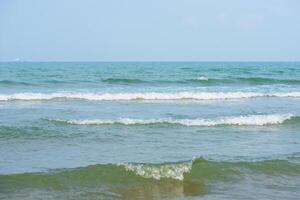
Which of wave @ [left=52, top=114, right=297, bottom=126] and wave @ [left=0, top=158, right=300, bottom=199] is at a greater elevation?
wave @ [left=52, top=114, right=297, bottom=126]

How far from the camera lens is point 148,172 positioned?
8875 millimetres

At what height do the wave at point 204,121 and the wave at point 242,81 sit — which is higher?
the wave at point 204,121

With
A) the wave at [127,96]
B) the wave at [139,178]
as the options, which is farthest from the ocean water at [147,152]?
the wave at [127,96]

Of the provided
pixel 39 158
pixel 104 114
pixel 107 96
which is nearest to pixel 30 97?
pixel 107 96

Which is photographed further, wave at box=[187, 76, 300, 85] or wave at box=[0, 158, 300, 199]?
wave at box=[187, 76, 300, 85]

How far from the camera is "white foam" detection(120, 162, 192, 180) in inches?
347

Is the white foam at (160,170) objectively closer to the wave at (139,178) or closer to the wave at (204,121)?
the wave at (139,178)

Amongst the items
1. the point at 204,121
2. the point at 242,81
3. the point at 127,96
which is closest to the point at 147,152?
the point at 204,121

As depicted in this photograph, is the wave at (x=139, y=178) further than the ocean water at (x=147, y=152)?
No

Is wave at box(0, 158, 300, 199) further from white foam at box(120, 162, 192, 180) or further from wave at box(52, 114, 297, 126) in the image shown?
wave at box(52, 114, 297, 126)

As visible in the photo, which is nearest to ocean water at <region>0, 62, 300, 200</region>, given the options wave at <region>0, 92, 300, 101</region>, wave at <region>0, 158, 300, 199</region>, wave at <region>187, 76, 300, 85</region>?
wave at <region>0, 158, 300, 199</region>

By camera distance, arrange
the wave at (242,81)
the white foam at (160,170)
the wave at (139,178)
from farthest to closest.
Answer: the wave at (242,81) < the white foam at (160,170) < the wave at (139,178)

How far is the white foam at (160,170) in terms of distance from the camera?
28.9ft

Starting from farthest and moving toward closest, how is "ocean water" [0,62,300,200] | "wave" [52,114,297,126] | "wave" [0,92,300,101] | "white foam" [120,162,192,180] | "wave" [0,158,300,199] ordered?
"wave" [0,92,300,101] → "wave" [52,114,297,126] → "white foam" [120,162,192,180] → "ocean water" [0,62,300,200] → "wave" [0,158,300,199]
